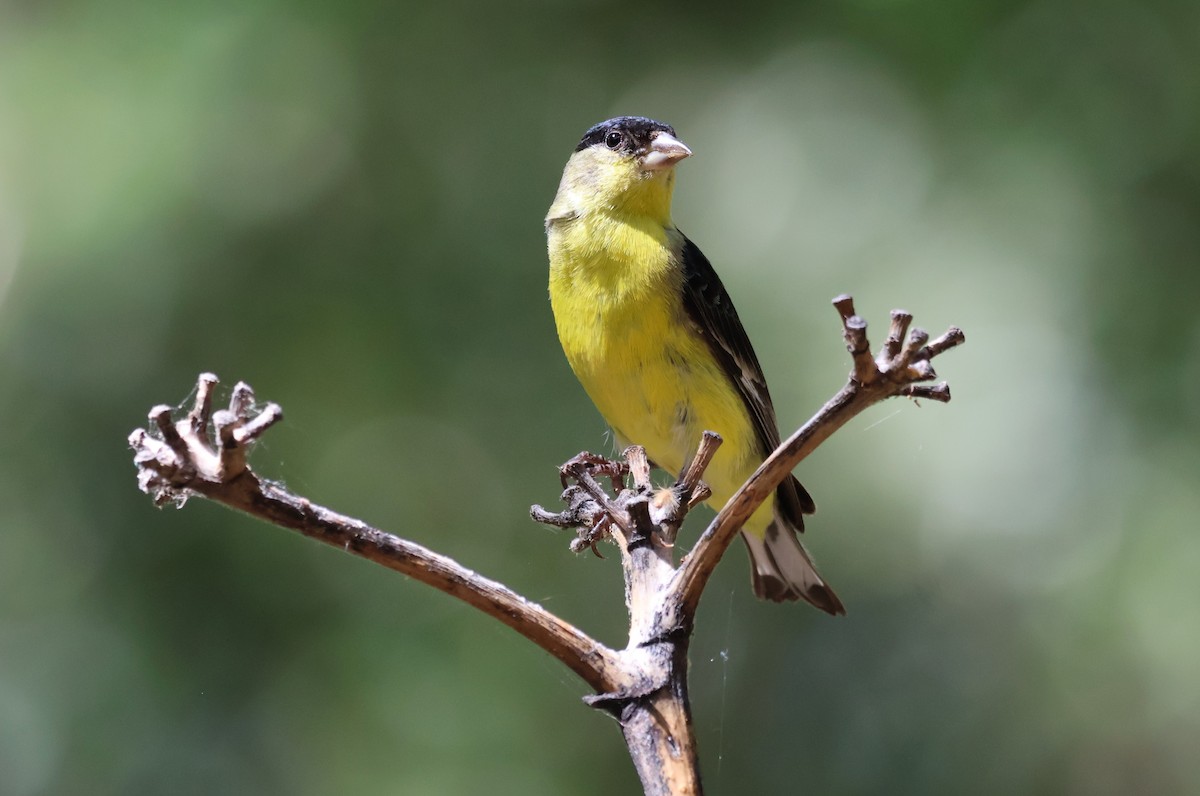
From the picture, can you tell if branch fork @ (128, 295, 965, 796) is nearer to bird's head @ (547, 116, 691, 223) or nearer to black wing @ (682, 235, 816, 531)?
black wing @ (682, 235, 816, 531)

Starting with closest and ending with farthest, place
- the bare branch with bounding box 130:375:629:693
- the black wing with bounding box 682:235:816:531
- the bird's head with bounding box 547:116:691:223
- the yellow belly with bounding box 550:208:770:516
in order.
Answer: the bare branch with bounding box 130:375:629:693 < the yellow belly with bounding box 550:208:770:516 < the black wing with bounding box 682:235:816:531 < the bird's head with bounding box 547:116:691:223

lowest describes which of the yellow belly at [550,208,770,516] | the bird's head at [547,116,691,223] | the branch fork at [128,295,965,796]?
the branch fork at [128,295,965,796]

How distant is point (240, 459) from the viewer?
4.77ft

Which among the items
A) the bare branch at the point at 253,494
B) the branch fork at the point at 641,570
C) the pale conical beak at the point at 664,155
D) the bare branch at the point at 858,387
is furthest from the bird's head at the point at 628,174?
the bare branch at the point at 253,494

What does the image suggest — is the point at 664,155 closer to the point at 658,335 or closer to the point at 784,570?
the point at 658,335

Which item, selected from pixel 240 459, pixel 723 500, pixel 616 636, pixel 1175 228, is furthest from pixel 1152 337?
pixel 240 459

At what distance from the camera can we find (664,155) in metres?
3.86

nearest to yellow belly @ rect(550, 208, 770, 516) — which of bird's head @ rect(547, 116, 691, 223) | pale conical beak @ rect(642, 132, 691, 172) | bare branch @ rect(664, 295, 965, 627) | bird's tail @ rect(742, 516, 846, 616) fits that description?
bird's head @ rect(547, 116, 691, 223)

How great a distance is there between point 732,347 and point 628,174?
65cm

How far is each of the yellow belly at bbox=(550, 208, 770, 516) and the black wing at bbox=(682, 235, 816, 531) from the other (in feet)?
0.13

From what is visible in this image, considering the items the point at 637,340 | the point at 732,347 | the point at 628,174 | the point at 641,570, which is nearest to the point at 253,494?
the point at 641,570

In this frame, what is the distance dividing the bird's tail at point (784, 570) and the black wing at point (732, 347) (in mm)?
119

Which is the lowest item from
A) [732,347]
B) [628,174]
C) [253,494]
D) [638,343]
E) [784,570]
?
[253,494]

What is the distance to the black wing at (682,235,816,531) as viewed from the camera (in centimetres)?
364
